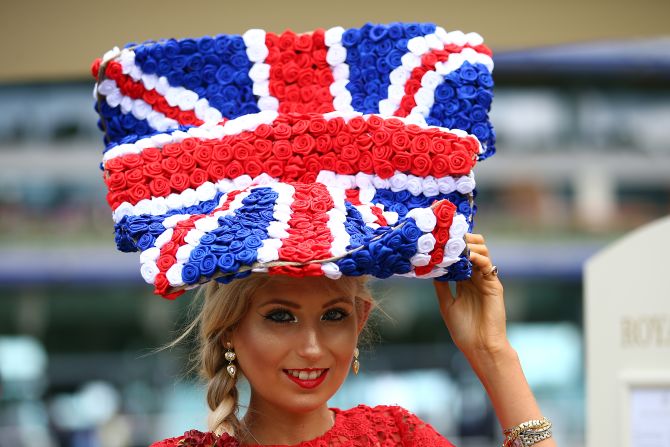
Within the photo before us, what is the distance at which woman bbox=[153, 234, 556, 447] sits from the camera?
216 centimetres

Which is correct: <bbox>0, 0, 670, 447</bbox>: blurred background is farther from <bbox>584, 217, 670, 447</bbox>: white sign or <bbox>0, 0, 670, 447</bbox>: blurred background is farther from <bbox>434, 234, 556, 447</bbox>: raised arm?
<bbox>434, 234, 556, 447</bbox>: raised arm

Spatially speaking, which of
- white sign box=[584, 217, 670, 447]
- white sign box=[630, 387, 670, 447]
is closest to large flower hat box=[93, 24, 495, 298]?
white sign box=[584, 217, 670, 447]

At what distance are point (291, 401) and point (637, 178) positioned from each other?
821 centimetres

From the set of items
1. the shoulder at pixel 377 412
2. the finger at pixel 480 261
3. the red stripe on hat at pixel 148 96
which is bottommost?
the shoulder at pixel 377 412

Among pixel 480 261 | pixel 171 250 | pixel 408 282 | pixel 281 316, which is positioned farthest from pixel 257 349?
pixel 408 282

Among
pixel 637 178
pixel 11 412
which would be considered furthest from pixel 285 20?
pixel 637 178

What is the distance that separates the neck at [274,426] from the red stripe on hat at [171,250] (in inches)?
16.0

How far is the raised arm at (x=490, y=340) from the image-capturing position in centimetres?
233

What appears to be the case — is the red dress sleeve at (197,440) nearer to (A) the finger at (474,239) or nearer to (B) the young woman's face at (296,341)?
(B) the young woman's face at (296,341)

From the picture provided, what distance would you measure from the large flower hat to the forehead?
0.18m

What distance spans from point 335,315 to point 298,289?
0.11 m

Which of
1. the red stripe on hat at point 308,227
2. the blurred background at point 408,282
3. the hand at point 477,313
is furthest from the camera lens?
the blurred background at point 408,282

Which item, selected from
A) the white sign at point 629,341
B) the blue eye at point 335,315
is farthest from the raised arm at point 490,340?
the white sign at point 629,341

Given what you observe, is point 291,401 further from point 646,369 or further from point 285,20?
point 646,369
